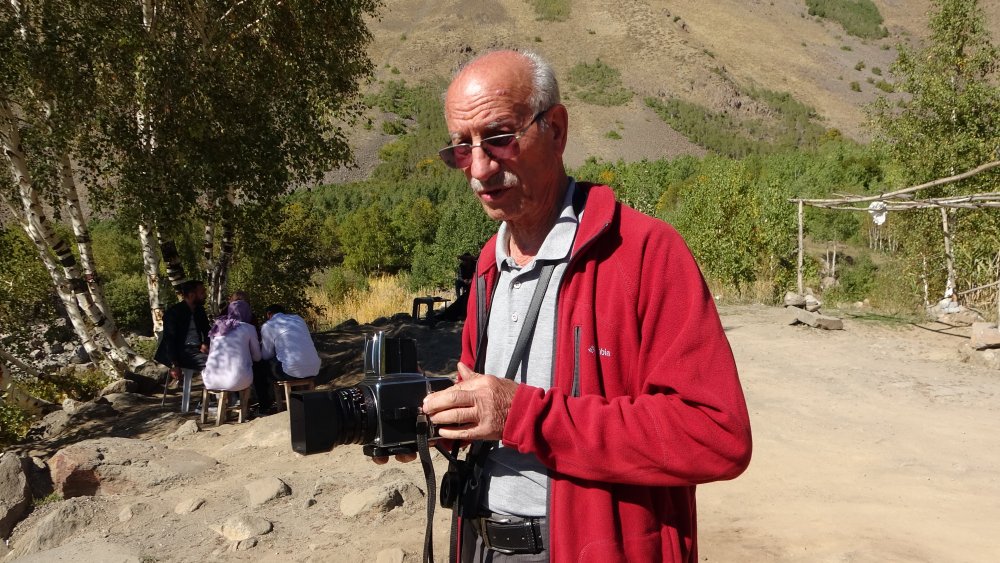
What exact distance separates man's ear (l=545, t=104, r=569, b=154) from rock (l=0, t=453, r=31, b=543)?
195 inches

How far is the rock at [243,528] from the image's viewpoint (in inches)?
163

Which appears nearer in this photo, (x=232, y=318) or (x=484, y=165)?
(x=484, y=165)

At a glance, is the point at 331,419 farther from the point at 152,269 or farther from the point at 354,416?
the point at 152,269

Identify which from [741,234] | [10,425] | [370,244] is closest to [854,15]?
[370,244]

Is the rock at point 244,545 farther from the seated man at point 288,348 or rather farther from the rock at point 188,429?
the rock at point 188,429

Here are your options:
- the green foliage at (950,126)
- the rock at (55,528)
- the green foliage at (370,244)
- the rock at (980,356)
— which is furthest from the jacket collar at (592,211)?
the green foliage at (370,244)

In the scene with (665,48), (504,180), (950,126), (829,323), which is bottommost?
(829,323)

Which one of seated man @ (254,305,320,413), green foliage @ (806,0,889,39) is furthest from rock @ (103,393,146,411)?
green foliage @ (806,0,889,39)

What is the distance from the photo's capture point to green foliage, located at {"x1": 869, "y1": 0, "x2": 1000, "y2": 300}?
42.8 ft

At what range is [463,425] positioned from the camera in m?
1.30

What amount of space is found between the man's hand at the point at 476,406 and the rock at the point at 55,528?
422 cm

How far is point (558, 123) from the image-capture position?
1.48 m

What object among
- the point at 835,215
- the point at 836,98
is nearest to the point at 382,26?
the point at 836,98

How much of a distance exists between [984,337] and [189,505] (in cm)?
984
